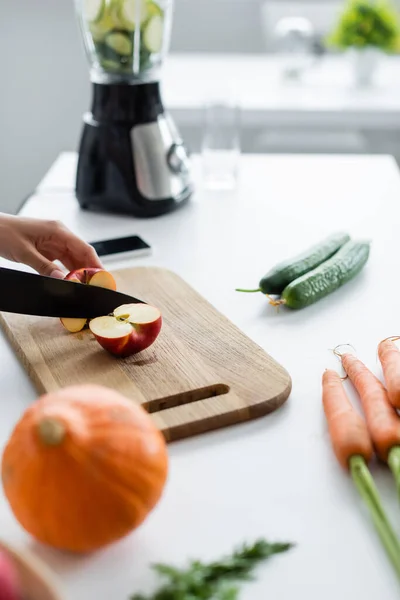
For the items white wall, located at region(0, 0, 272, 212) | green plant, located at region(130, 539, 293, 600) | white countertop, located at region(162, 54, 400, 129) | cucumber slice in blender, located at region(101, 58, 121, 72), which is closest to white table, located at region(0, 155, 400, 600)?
green plant, located at region(130, 539, 293, 600)

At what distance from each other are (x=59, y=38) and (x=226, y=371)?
8.00 feet

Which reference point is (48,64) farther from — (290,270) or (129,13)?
(290,270)

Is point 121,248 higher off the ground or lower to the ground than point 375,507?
lower

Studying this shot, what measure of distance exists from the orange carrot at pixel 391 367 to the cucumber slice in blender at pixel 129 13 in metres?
0.85

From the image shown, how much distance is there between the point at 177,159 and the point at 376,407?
869 mm

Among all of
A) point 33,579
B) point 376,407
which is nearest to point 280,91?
point 376,407

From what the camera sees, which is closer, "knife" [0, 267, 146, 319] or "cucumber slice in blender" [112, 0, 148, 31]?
"knife" [0, 267, 146, 319]

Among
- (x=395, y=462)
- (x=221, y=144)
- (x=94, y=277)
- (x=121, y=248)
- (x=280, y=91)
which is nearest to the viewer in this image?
(x=395, y=462)

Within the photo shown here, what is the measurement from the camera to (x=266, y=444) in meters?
0.82

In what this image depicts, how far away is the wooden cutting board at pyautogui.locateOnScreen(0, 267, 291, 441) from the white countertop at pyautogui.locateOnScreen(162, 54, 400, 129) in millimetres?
1141

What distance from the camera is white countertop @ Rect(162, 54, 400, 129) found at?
2406 millimetres

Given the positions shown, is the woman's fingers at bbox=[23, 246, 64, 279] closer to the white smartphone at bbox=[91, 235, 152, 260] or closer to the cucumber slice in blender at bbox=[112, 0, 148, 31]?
the white smartphone at bbox=[91, 235, 152, 260]

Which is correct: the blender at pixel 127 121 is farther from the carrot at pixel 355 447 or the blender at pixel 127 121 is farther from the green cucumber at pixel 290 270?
the carrot at pixel 355 447

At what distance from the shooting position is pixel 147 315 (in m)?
0.98
